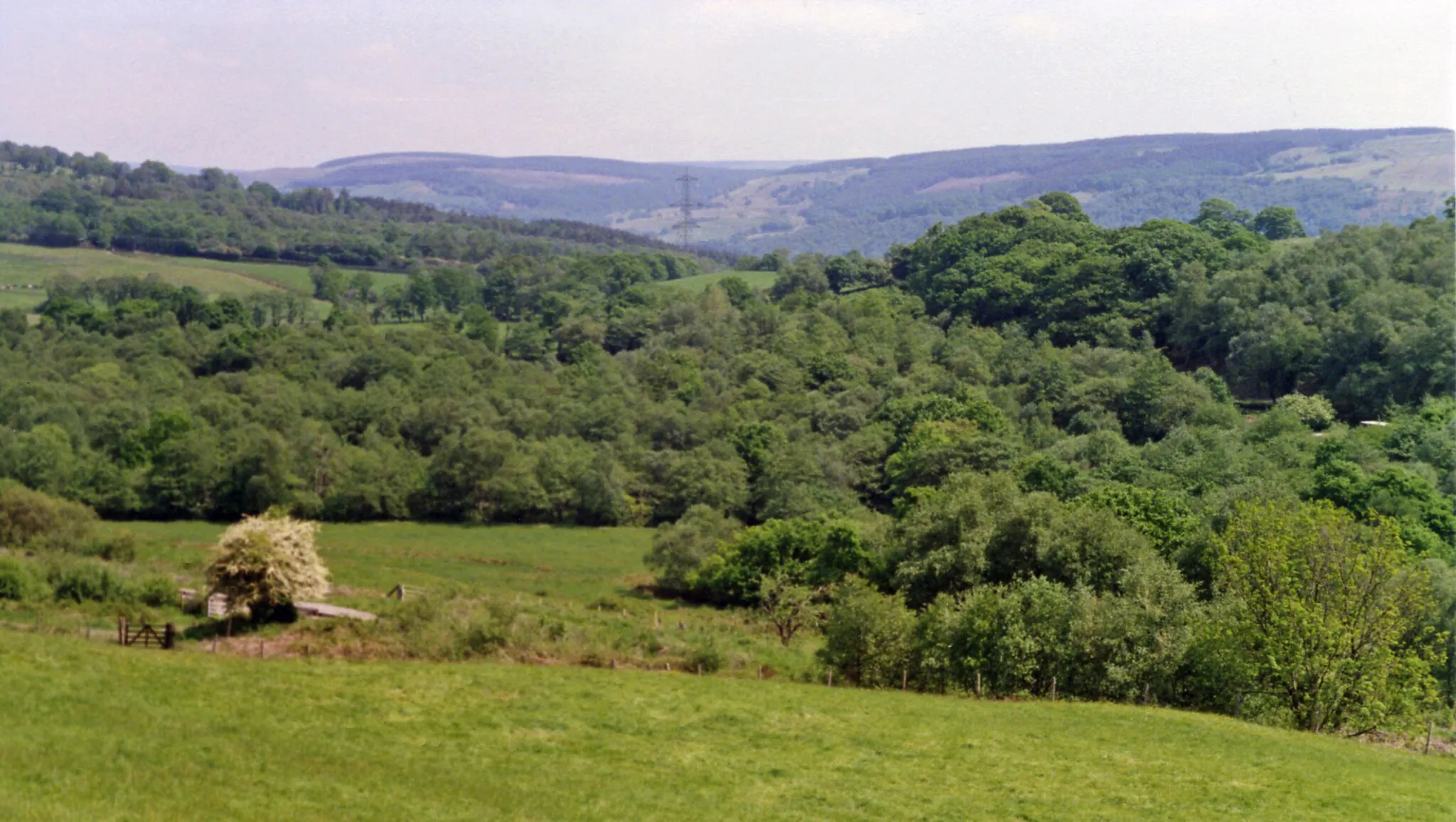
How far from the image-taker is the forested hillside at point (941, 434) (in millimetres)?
32594

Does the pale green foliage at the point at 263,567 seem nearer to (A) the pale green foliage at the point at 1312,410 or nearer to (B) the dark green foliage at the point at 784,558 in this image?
(B) the dark green foliage at the point at 784,558

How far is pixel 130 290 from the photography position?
126m

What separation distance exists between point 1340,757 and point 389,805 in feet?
60.9

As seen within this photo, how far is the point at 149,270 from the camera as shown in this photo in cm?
14650

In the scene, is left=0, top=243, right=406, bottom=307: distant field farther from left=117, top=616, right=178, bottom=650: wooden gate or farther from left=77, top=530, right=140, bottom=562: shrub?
left=117, top=616, right=178, bottom=650: wooden gate

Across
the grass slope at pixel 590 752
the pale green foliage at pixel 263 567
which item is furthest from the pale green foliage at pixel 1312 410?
the pale green foliage at pixel 263 567

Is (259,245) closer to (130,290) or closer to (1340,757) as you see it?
(130,290)

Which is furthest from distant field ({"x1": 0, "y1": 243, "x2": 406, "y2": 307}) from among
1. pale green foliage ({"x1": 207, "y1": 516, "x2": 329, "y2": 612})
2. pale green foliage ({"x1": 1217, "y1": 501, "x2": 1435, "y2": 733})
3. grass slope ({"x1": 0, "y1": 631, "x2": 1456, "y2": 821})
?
pale green foliage ({"x1": 1217, "y1": 501, "x2": 1435, "y2": 733})

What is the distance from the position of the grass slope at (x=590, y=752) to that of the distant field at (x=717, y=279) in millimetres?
108775

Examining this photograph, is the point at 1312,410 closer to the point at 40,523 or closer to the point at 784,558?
the point at 784,558

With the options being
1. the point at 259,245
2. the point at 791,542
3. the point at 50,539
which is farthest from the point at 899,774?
the point at 259,245

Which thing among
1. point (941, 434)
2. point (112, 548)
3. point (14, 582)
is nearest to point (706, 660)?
point (14, 582)

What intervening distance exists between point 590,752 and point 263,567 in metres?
13.8

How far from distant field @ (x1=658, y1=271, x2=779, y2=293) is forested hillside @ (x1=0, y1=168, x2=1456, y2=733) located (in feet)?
36.9
